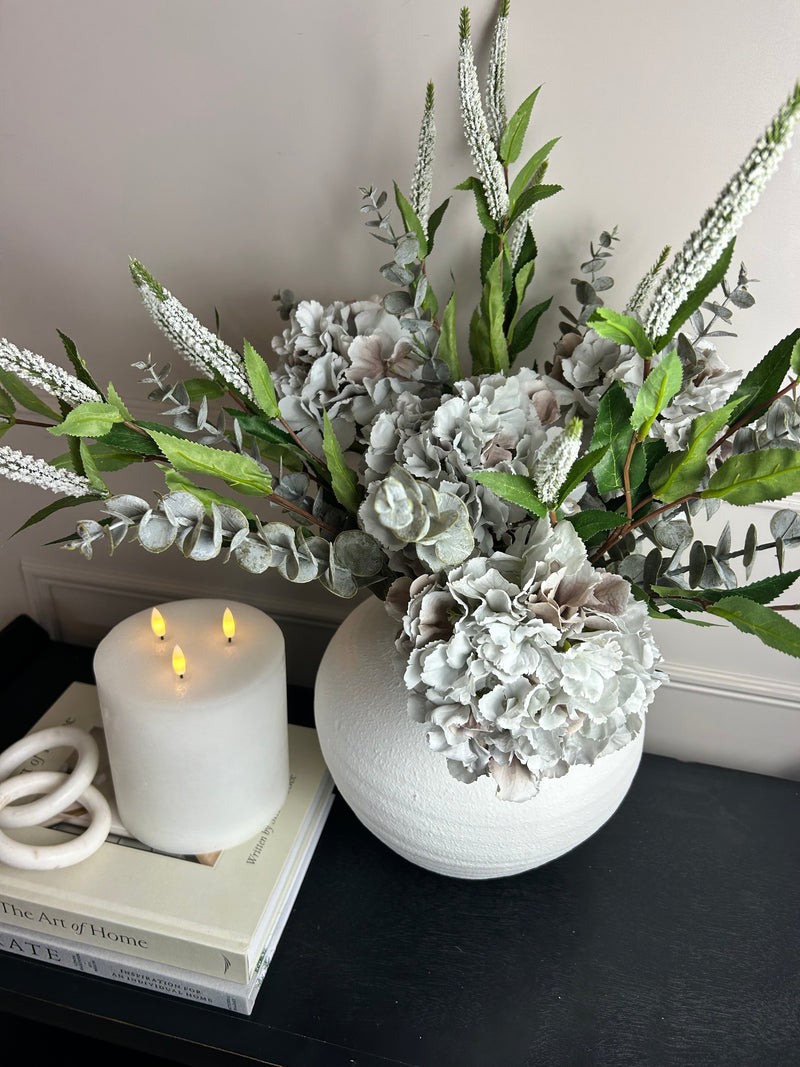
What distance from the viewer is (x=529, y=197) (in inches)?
21.3

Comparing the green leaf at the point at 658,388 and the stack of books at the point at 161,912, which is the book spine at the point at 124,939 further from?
the green leaf at the point at 658,388

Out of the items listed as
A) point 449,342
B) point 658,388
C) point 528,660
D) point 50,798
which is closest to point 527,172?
point 449,342

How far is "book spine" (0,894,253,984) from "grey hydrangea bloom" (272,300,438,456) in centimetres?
36

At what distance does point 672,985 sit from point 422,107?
683 mm

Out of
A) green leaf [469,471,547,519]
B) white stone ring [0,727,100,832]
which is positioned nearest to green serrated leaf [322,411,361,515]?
green leaf [469,471,547,519]

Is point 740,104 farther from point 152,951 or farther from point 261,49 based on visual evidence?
point 152,951

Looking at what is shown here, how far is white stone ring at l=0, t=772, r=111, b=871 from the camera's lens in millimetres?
598

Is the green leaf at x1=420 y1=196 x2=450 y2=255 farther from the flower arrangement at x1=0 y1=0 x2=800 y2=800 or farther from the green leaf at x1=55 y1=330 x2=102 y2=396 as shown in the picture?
the green leaf at x1=55 y1=330 x2=102 y2=396

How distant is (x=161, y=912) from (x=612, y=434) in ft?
1.52

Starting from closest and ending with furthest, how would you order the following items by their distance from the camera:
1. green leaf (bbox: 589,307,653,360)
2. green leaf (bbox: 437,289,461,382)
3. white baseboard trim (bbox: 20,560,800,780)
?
green leaf (bbox: 589,307,653,360)
green leaf (bbox: 437,289,461,382)
white baseboard trim (bbox: 20,560,800,780)

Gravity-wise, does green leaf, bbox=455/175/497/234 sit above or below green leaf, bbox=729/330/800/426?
above

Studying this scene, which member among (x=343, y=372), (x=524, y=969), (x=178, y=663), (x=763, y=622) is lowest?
(x=524, y=969)

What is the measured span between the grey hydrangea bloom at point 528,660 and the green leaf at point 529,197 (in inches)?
9.2

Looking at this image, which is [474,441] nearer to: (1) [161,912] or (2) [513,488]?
(2) [513,488]
